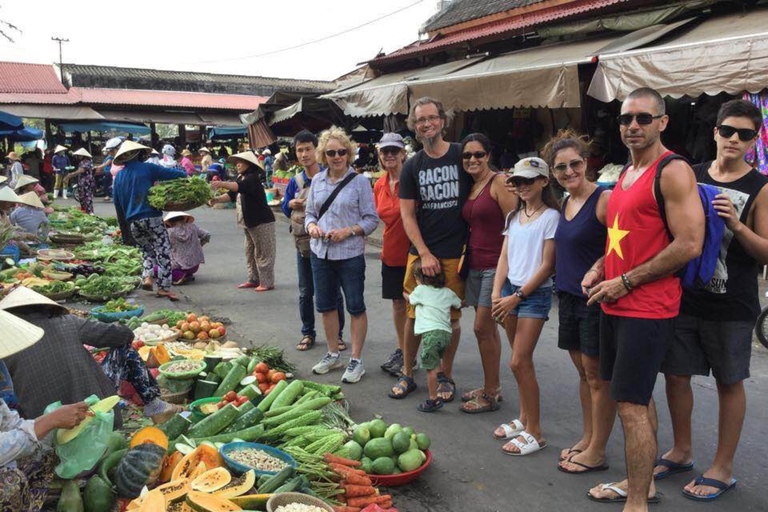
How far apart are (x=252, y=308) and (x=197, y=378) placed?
330cm

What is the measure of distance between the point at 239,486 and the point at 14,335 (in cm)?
128

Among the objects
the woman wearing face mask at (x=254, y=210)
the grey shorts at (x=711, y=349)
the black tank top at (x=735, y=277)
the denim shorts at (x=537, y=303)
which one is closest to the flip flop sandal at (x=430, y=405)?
the denim shorts at (x=537, y=303)

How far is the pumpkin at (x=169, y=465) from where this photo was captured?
11.0ft

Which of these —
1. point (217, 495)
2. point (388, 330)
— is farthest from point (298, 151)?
point (217, 495)

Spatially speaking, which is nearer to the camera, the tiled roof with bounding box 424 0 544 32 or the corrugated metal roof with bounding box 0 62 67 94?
the tiled roof with bounding box 424 0 544 32

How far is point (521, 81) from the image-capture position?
9109mm

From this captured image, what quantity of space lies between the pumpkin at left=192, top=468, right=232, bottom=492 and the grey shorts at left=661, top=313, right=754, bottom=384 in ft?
7.94

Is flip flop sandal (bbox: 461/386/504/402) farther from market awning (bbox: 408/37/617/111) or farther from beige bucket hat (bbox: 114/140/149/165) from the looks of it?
beige bucket hat (bbox: 114/140/149/165)

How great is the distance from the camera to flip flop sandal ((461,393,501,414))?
15.5 ft

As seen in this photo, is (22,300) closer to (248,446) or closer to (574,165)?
(248,446)

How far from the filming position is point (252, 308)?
→ 822cm

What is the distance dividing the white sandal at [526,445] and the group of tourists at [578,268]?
1cm

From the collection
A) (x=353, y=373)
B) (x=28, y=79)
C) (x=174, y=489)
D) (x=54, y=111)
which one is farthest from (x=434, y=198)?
(x=28, y=79)

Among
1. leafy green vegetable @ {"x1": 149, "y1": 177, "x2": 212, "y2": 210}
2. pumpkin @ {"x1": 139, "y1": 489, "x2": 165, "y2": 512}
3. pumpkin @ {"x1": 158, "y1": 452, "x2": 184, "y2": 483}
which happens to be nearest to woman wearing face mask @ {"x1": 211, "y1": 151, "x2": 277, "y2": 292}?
leafy green vegetable @ {"x1": 149, "y1": 177, "x2": 212, "y2": 210}
